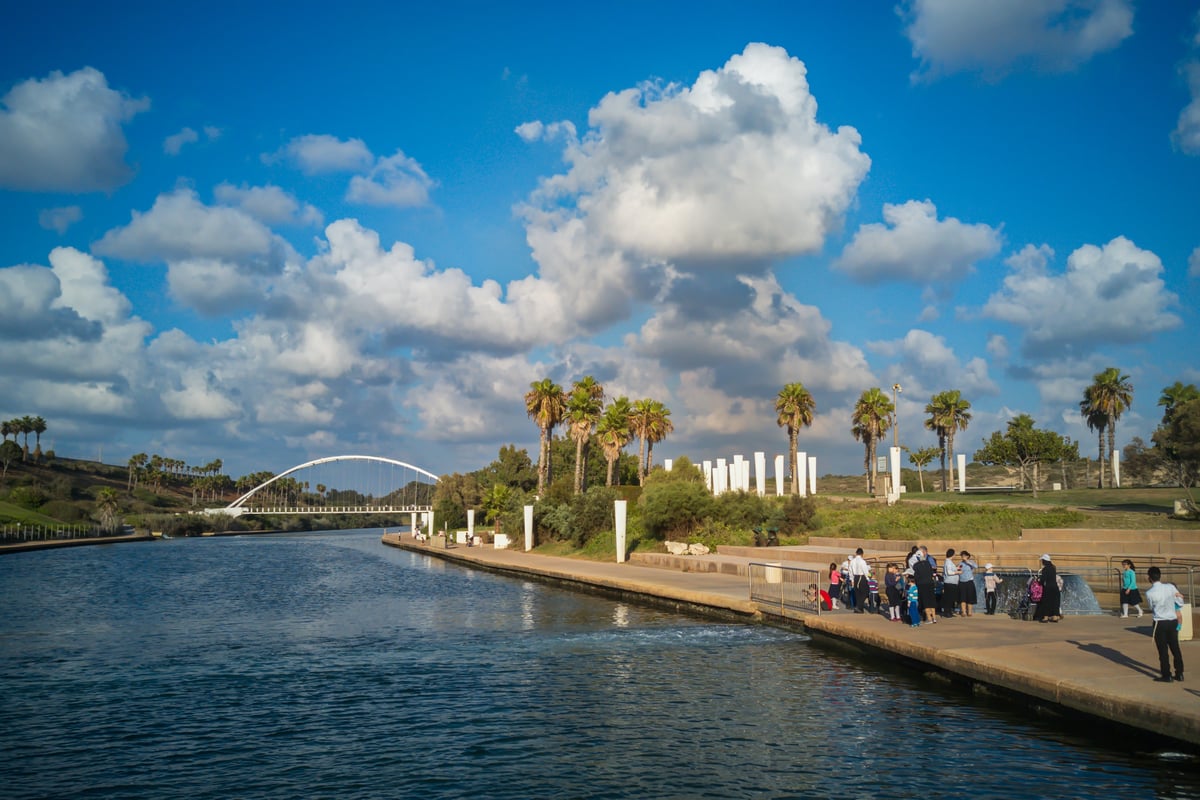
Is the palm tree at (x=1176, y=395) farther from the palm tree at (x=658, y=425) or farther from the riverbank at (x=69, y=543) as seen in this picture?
the riverbank at (x=69, y=543)

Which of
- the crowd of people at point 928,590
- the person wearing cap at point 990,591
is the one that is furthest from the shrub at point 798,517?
the person wearing cap at point 990,591

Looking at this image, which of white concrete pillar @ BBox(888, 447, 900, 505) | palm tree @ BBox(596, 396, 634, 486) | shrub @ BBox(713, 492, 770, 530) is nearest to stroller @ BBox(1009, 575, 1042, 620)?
shrub @ BBox(713, 492, 770, 530)

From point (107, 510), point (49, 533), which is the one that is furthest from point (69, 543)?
point (107, 510)

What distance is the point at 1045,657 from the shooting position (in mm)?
14719

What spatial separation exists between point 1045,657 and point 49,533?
106 m

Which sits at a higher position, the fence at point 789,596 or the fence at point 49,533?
the fence at point 789,596

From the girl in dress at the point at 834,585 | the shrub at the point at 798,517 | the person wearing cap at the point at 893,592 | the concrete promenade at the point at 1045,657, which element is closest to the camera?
the concrete promenade at the point at 1045,657

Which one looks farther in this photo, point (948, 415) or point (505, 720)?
point (948, 415)

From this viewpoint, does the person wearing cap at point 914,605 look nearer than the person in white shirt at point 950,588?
Yes

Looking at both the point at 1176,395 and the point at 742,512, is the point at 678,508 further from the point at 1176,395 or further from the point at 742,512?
the point at 1176,395

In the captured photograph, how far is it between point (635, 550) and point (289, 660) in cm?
2788

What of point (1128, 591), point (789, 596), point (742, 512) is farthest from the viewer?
point (742, 512)

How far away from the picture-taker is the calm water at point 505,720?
35.9 feet

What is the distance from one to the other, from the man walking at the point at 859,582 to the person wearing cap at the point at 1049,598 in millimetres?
4318
